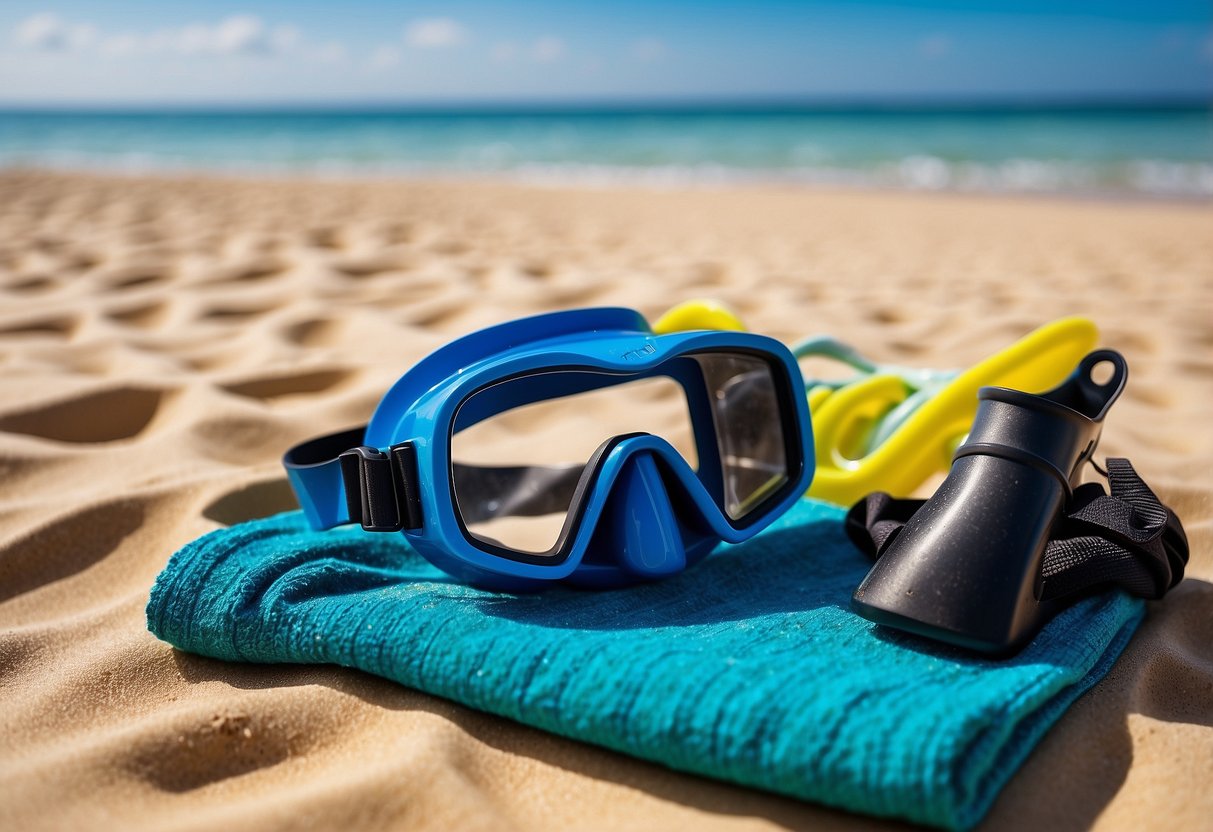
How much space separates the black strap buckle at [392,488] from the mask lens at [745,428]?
2.02 feet

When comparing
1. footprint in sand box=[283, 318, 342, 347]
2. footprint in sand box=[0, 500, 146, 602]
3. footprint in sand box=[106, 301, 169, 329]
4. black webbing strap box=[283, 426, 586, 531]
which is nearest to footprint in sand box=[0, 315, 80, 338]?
footprint in sand box=[106, 301, 169, 329]

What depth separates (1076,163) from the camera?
14.0 m

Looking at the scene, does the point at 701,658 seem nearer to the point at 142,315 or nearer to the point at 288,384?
the point at 288,384

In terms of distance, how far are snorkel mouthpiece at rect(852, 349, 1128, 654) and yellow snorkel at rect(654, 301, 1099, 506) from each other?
53 cm

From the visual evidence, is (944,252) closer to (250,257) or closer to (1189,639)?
(250,257)

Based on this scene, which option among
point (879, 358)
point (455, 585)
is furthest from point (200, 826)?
point (879, 358)

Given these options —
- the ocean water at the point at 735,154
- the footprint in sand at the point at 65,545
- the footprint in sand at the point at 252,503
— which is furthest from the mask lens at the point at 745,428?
the ocean water at the point at 735,154

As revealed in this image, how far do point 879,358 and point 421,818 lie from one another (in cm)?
239

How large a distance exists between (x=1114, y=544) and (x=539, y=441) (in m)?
1.37

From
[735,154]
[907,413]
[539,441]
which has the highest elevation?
[735,154]

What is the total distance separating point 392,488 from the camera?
1.47 metres

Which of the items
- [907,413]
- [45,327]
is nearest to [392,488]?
[907,413]

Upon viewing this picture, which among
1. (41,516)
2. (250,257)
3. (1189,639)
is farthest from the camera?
(250,257)

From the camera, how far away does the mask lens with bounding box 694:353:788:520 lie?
187cm
